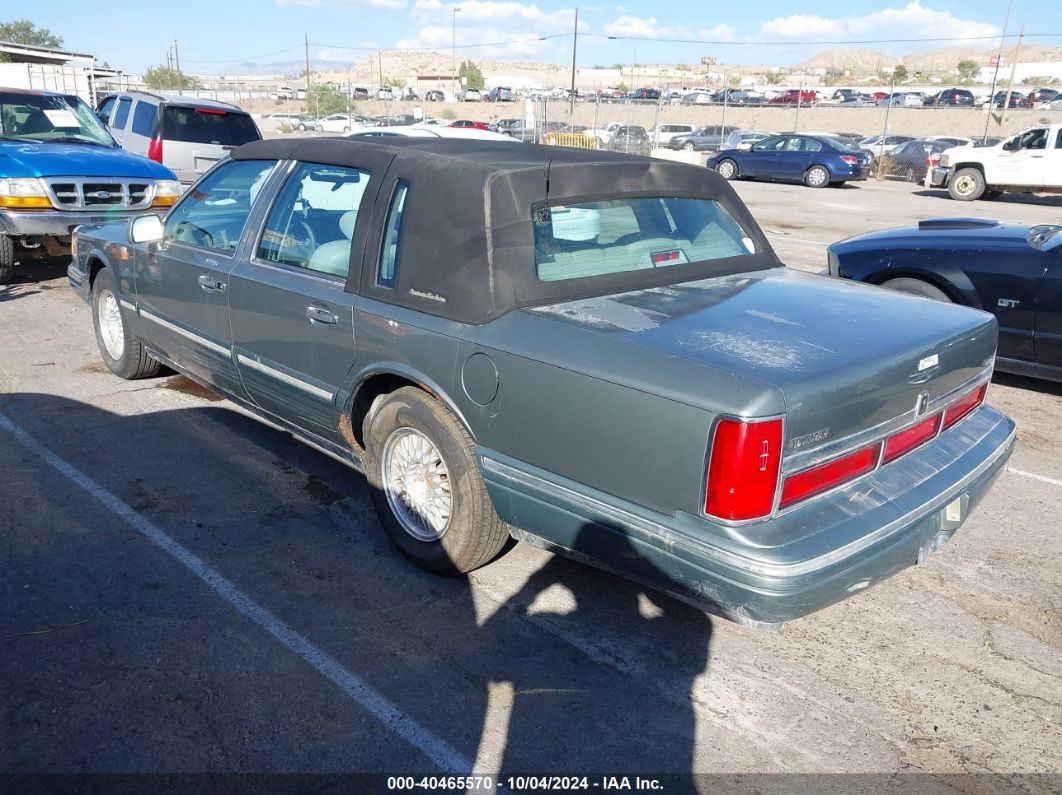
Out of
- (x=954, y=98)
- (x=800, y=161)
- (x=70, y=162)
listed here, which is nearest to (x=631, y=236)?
(x=70, y=162)

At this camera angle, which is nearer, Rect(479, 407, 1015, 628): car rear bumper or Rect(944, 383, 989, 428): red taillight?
Rect(479, 407, 1015, 628): car rear bumper

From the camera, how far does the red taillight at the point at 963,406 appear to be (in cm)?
355

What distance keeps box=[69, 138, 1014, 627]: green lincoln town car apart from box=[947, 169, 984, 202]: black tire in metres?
20.5

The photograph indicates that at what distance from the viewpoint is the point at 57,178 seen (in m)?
9.09

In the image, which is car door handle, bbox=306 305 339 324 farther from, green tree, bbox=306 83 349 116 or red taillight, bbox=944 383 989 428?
green tree, bbox=306 83 349 116

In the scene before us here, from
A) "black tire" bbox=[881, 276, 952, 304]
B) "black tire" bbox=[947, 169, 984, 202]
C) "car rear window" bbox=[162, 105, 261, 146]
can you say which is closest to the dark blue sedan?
"black tire" bbox=[947, 169, 984, 202]

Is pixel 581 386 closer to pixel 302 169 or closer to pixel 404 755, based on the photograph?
pixel 404 755

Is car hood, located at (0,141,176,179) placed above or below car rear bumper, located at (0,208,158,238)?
above

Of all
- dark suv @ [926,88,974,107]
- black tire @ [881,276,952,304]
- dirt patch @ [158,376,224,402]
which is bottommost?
dirt patch @ [158,376,224,402]

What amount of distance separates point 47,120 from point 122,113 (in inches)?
183

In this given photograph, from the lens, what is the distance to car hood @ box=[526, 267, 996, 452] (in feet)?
9.19

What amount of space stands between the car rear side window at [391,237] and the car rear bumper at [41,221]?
602cm

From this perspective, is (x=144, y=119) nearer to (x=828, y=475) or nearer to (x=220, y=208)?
(x=220, y=208)

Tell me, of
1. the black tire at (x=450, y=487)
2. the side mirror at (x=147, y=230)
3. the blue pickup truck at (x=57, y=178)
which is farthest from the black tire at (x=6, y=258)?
the black tire at (x=450, y=487)
